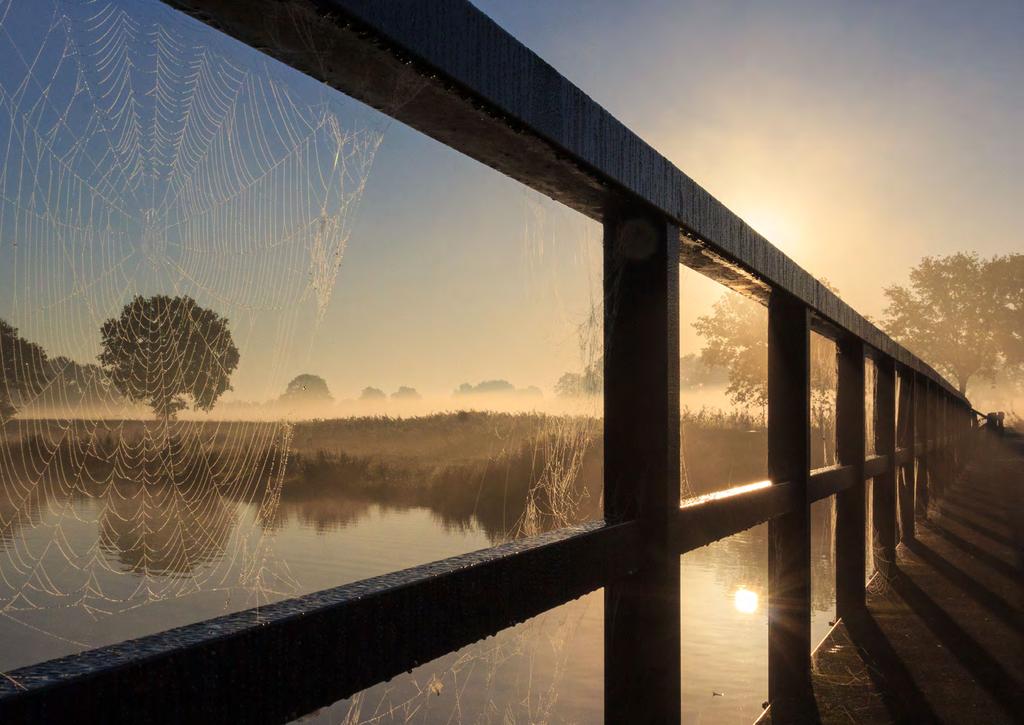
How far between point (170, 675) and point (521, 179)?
1416 mm

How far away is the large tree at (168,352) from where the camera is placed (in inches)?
76.8

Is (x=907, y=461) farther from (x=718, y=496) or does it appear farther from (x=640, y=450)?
(x=640, y=450)

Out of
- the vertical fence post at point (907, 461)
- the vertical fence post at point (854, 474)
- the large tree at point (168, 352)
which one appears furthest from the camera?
the vertical fence post at point (907, 461)

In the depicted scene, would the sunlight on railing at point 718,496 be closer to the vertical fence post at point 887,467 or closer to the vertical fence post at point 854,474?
the vertical fence post at point 854,474

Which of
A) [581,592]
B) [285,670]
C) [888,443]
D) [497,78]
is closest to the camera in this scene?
[285,670]

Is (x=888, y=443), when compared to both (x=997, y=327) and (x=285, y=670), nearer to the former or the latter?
(x=285, y=670)

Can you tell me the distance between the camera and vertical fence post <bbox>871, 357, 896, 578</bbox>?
743 cm

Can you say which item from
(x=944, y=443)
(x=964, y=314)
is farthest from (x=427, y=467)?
(x=964, y=314)

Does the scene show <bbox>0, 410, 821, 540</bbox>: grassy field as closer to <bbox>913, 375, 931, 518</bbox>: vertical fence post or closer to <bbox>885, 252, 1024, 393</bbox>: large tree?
<bbox>913, 375, 931, 518</bbox>: vertical fence post

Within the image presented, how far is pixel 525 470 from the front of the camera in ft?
56.2

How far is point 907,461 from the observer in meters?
9.03

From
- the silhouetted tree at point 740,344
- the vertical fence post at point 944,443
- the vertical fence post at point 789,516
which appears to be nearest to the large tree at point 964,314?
the silhouetted tree at point 740,344

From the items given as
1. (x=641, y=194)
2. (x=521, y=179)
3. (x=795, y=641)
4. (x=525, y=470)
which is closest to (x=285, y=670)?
(x=521, y=179)

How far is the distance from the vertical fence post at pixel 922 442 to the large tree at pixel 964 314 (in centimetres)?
6678
